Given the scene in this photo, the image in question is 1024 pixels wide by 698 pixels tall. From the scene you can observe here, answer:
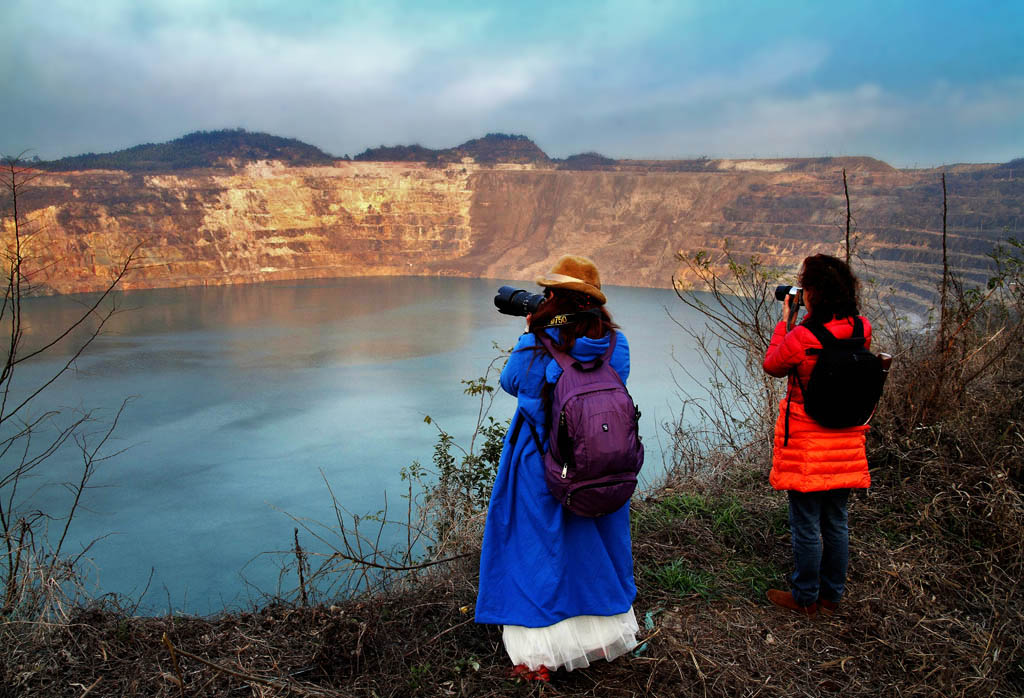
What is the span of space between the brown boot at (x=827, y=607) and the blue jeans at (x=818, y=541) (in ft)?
0.05

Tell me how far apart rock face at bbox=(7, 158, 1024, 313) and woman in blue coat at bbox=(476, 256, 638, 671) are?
24.9 metres

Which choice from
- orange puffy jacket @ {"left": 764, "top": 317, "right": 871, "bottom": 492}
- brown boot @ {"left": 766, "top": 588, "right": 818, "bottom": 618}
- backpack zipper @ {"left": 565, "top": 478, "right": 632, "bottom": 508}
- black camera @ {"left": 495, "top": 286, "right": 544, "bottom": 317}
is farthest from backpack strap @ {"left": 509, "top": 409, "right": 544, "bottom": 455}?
brown boot @ {"left": 766, "top": 588, "right": 818, "bottom": 618}

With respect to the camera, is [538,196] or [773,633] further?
[538,196]

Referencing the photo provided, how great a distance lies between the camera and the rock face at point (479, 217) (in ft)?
96.0

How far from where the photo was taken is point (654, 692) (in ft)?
6.47

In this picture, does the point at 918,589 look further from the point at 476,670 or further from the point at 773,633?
the point at 476,670

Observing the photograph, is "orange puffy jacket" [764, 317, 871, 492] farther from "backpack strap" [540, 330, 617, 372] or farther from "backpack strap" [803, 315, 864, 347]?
"backpack strap" [540, 330, 617, 372]

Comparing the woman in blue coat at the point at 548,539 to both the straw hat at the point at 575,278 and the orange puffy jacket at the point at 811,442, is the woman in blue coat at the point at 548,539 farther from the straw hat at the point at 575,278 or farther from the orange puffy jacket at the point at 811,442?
the orange puffy jacket at the point at 811,442

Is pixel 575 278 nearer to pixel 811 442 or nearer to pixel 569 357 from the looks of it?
pixel 569 357

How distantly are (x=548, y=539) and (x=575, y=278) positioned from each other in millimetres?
758

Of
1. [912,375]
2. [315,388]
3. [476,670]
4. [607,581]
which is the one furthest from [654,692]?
[315,388]

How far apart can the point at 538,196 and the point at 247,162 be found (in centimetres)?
1771

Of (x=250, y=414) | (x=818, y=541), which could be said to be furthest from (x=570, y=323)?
(x=250, y=414)

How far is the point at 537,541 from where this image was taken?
193 cm
